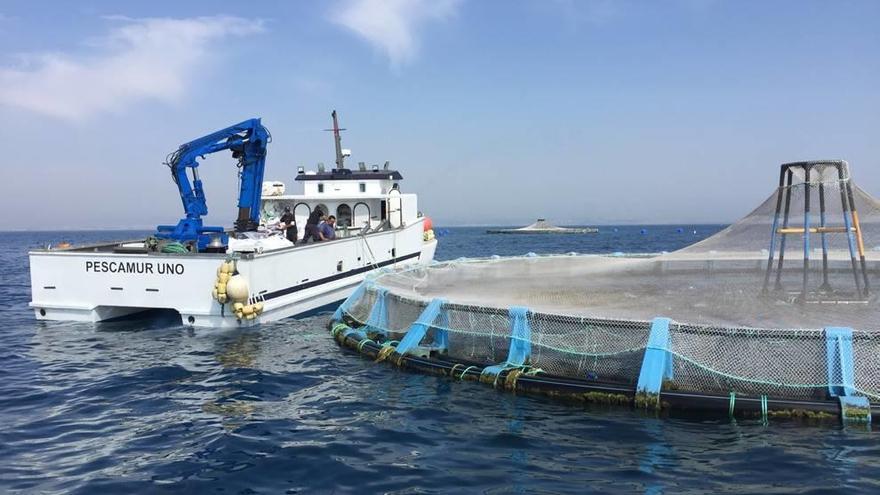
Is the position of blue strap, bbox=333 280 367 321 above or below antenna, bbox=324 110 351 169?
below

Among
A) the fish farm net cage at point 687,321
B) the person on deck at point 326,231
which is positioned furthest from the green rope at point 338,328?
the person on deck at point 326,231

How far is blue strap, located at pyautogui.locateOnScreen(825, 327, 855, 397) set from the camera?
6.71 metres

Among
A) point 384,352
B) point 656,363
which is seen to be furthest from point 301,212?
point 656,363

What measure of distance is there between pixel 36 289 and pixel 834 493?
1458 centimetres

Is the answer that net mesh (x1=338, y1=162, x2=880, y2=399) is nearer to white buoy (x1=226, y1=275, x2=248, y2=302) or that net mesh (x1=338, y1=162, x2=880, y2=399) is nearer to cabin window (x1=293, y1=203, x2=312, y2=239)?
white buoy (x1=226, y1=275, x2=248, y2=302)

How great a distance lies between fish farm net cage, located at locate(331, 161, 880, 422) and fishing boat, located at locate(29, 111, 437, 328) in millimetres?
2178

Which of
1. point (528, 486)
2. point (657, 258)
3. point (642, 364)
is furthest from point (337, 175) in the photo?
point (528, 486)

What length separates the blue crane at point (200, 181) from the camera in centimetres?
1600

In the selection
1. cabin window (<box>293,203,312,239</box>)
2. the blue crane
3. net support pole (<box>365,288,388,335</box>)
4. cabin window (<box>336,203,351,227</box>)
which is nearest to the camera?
net support pole (<box>365,288,388,335</box>)

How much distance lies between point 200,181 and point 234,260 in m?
5.00

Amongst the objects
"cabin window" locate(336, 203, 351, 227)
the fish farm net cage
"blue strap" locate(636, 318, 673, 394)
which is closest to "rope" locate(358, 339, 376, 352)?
the fish farm net cage

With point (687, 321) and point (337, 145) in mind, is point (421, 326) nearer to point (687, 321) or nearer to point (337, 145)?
point (687, 321)

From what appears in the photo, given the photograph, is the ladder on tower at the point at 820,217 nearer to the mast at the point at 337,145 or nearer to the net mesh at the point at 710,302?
the net mesh at the point at 710,302

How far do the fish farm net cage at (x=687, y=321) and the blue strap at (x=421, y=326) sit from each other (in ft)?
0.08
